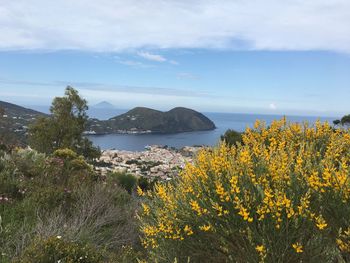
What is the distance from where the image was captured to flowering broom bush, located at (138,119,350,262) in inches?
159

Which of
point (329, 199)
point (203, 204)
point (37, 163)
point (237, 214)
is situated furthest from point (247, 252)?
point (37, 163)

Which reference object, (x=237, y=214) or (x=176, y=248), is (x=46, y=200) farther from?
(x=237, y=214)

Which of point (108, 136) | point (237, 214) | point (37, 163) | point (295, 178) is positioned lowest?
point (108, 136)

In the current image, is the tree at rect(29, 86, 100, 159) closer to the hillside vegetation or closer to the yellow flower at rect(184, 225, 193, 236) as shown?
the hillside vegetation

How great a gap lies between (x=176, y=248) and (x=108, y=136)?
10135 centimetres

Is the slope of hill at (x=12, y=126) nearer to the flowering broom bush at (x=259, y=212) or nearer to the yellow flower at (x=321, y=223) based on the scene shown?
the flowering broom bush at (x=259, y=212)

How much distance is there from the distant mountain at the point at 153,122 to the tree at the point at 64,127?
7584 centimetres

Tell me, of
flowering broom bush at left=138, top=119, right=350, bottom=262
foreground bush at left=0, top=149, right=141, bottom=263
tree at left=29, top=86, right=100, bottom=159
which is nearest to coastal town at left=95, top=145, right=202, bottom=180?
tree at left=29, top=86, right=100, bottom=159

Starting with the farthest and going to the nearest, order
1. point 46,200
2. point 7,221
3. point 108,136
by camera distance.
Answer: point 108,136, point 46,200, point 7,221

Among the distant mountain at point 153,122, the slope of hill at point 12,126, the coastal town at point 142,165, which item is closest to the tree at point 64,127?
the slope of hill at point 12,126

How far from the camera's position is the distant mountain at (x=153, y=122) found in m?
114

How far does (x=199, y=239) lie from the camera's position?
4742mm

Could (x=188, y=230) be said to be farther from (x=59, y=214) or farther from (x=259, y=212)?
(x=59, y=214)

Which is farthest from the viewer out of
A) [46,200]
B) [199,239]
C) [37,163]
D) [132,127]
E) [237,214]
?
[132,127]
